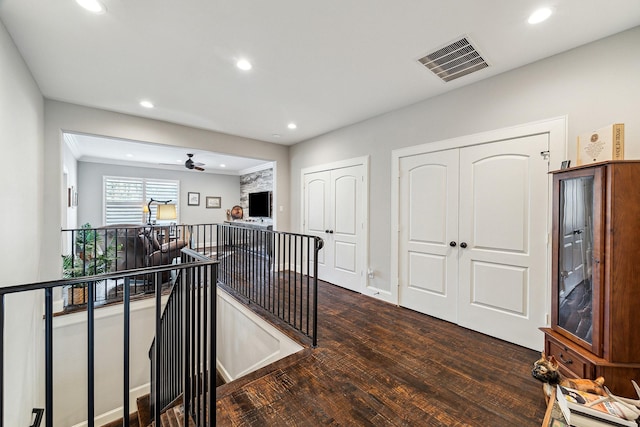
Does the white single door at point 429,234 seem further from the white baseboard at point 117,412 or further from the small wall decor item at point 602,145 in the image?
the white baseboard at point 117,412

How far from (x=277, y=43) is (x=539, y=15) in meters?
1.88

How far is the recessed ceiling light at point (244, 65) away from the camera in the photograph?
2322 mm

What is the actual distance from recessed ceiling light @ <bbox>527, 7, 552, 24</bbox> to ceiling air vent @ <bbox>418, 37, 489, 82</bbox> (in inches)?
15.2

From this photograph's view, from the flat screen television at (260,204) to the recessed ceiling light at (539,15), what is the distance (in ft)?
20.8

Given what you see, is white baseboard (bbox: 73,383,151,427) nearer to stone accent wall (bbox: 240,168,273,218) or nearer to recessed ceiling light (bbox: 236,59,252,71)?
recessed ceiling light (bbox: 236,59,252,71)

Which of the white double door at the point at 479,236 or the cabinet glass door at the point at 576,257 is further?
the white double door at the point at 479,236

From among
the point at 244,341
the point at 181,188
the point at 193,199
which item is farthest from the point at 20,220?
the point at 193,199

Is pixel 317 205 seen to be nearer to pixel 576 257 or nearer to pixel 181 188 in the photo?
pixel 576 257

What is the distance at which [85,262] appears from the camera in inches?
141

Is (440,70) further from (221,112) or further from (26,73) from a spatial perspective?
(26,73)

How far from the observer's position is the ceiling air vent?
2.13m

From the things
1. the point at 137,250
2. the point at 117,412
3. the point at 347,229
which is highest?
the point at 347,229

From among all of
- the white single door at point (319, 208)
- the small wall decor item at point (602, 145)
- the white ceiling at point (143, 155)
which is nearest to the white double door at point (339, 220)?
the white single door at point (319, 208)

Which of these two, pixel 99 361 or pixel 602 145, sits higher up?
pixel 602 145
